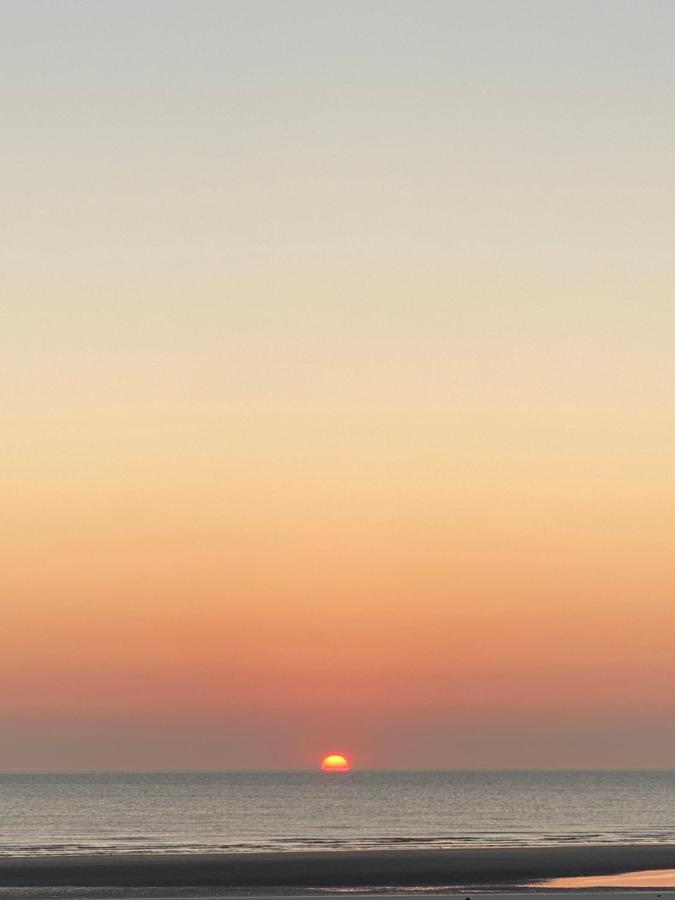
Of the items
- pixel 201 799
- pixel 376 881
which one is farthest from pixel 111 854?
pixel 201 799

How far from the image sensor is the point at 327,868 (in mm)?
65000

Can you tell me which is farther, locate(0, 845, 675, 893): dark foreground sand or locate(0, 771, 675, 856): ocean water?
locate(0, 771, 675, 856): ocean water

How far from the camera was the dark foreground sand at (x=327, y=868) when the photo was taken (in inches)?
2319

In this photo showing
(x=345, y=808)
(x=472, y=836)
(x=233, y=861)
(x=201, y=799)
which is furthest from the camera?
(x=201, y=799)

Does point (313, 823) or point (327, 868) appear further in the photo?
point (313, 823)

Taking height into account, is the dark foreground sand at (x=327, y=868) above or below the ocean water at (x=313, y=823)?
below

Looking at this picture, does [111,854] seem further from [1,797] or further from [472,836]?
[1,797]

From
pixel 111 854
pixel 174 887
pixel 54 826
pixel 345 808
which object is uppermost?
pixel 345 808

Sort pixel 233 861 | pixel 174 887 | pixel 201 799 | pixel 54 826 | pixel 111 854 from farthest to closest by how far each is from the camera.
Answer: pixel 201 799 → pixel 54 826 → pixel 111 854 → pixel 233 861 → pixel 174 887

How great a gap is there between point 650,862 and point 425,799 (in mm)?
128531

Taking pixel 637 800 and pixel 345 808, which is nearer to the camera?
pixel 345 808

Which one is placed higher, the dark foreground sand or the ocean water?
the ocean water

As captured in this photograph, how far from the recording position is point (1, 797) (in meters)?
197

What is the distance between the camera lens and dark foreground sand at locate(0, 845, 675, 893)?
5891 cm
